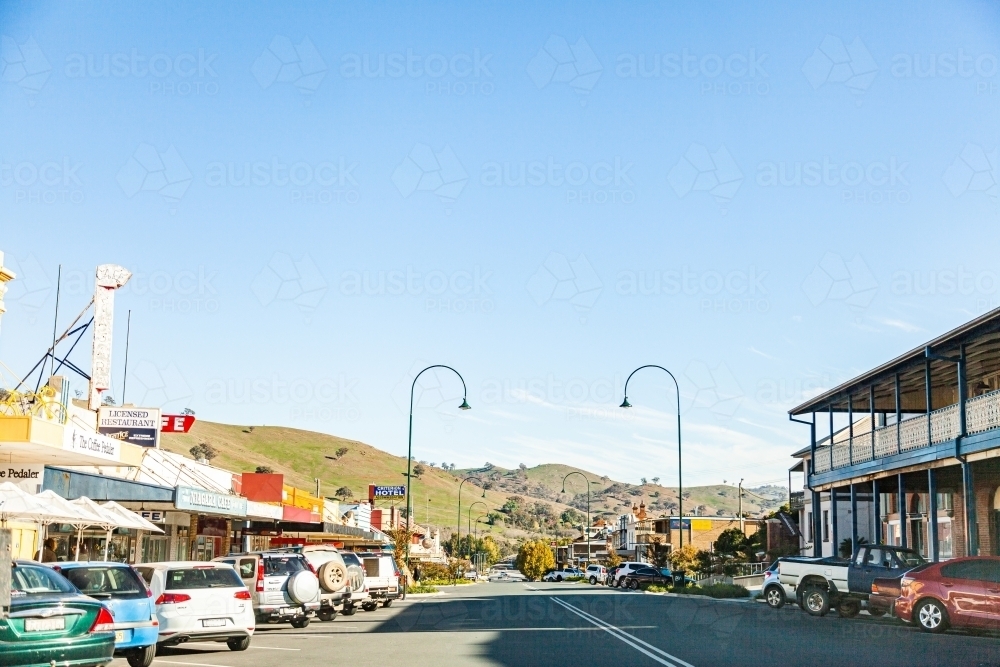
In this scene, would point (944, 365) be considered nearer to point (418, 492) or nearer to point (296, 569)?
point (296, 569)

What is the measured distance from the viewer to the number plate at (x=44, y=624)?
12.6 meters

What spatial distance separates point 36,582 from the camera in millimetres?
13516

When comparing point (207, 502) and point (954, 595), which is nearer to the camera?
point (954, 595)

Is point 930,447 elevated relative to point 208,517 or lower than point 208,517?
elevated

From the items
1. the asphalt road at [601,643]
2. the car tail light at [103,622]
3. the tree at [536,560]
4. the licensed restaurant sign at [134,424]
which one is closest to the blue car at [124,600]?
the asphalt road at [601,643]

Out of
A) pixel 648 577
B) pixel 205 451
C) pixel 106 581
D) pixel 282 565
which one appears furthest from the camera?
pixel 205 451

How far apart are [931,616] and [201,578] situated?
14.6m

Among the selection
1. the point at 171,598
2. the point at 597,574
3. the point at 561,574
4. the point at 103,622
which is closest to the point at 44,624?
the point at 103,622

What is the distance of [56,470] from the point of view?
2541 centimetres

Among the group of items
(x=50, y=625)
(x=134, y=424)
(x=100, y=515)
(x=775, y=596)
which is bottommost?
(x=775, y=596)

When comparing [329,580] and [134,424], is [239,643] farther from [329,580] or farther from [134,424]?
[134,424]

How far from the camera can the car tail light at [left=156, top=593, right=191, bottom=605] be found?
1845cm

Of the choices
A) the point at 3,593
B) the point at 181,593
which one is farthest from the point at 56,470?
the point at 3,593

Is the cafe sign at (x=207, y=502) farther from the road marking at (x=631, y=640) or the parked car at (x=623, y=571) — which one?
the parked car at (x=623, y=571)
